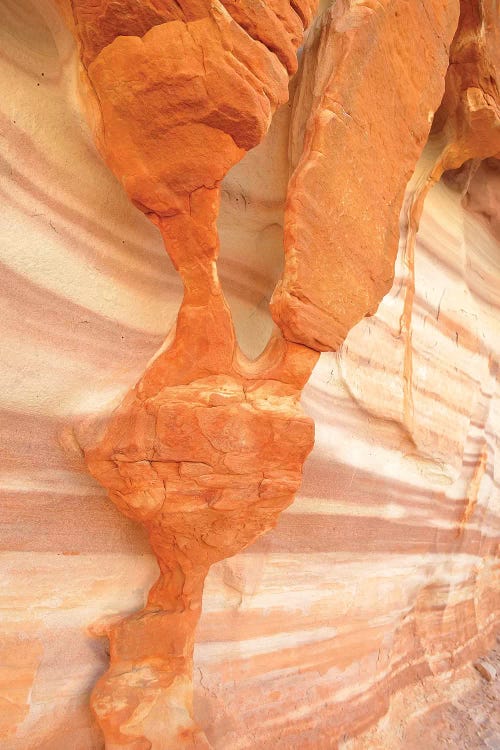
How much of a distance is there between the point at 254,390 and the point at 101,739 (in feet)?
3.57

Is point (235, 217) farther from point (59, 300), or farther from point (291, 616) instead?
point (291, 616)

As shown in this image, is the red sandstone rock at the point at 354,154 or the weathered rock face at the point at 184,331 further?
the red sandstone rock at the point at 354,154

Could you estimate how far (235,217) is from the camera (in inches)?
75.7

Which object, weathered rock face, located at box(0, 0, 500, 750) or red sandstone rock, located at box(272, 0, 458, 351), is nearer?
weathered rock face, located at box(0, 0, 500, 750)

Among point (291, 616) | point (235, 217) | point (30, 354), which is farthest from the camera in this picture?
point (291, 616)

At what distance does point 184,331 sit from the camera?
5.08 ft

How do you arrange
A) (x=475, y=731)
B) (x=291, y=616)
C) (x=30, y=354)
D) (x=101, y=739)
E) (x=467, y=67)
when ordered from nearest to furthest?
(x=30, y=354) < (x=101, y=739) < (x=291, y=616) < (x=467, y=67) < (x=475, y=731)

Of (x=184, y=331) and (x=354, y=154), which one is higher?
(x=354, y=154)

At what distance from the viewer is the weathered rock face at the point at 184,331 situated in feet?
4.50

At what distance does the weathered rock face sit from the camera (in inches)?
54.1

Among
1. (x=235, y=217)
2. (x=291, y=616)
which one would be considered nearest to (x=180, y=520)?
(x=291, y=616)

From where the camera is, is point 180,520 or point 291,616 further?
point 291,616

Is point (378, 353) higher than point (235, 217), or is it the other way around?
point (235, 217)

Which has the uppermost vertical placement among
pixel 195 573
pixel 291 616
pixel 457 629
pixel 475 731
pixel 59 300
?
pixel 59 300
